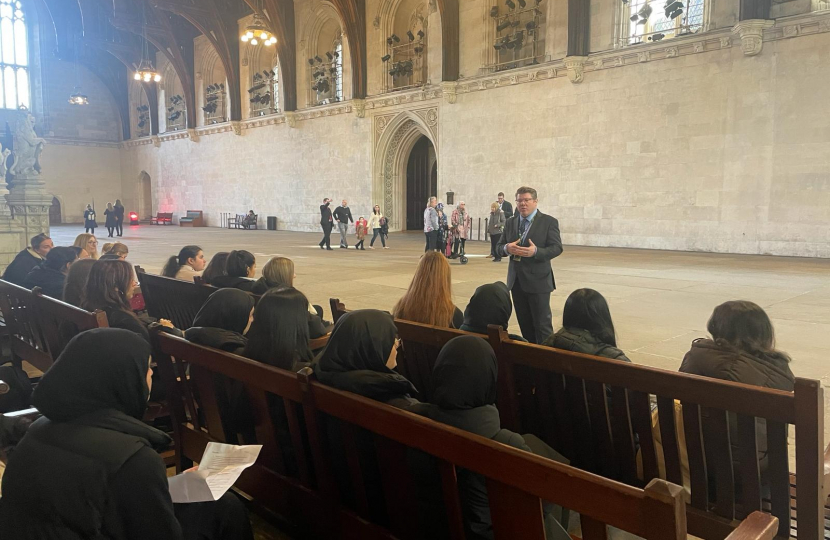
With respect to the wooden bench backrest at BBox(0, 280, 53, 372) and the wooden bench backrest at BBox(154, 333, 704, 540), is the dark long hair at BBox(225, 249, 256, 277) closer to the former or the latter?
the wooden bench backrest at BBox(0, 280, 53, 372)

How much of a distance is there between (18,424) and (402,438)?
1.35 metres

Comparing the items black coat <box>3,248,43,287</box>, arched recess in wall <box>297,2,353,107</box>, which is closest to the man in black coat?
black coat <box>3,248,43,287</box>

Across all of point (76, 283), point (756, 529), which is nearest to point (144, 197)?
point (76, 283)

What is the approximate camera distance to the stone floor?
552 cm

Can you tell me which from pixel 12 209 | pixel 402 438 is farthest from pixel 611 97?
pixel 402 438

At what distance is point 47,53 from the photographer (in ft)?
104

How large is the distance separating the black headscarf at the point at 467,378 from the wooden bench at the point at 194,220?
30.1 m

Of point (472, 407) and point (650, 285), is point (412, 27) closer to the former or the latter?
point (650, 285)

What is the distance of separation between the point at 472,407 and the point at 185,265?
4.58m

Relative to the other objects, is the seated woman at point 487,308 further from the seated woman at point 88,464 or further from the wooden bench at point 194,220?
the wooden bench at point 194,220

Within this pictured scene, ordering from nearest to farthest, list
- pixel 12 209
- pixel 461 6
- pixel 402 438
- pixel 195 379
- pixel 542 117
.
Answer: pixel 402 438
pixel 195 379
pixel 12 209
pixel 542 117
pixel 461 6

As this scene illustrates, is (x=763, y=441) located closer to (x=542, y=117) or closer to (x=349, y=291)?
(x=349, y=291)

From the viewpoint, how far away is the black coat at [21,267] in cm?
573

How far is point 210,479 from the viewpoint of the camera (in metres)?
1.73
